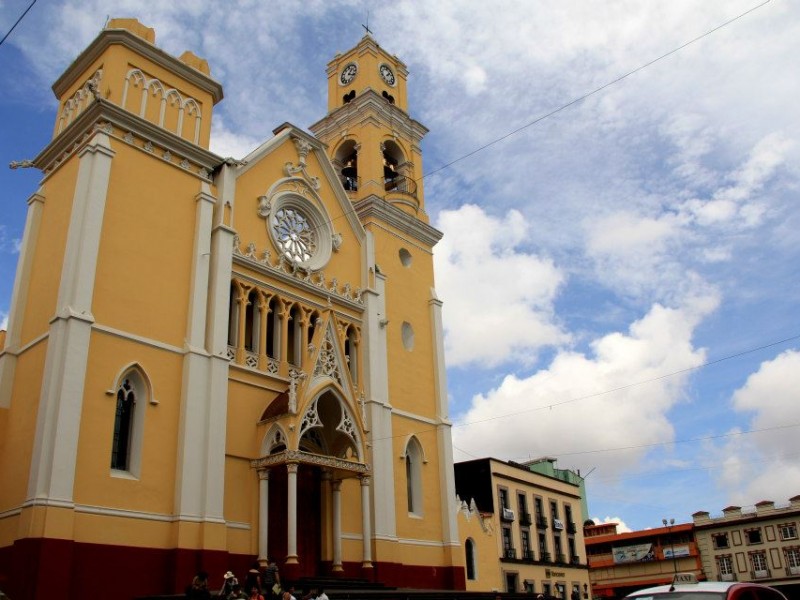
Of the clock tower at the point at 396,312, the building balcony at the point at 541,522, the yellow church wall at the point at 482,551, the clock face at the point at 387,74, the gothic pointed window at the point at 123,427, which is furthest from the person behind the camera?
the building balcony at the point at 541,522

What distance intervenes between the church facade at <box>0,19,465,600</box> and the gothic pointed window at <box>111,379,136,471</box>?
0.05m

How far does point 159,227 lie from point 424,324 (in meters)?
12.1

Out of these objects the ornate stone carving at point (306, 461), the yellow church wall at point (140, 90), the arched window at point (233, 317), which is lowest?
the ornate stone carving at point (306, 461)

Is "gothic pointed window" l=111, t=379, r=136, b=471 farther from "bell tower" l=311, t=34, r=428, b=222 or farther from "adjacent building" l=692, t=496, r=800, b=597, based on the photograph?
"adjacent building" l=692, t=496, r=800, b=597

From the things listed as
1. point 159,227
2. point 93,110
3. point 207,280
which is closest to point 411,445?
point 207,280

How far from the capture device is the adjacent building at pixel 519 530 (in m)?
32.8

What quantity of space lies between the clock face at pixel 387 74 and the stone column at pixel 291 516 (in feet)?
61.9

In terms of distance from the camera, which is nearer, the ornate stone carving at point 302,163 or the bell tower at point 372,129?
the ornate stone carving at point 302,163

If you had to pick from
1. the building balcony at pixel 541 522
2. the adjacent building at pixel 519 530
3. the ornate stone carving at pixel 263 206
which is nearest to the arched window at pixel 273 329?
the ornate stone carving at pixel 263 206

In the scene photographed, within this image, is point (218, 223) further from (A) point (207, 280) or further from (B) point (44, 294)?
(B) point (44, 294)

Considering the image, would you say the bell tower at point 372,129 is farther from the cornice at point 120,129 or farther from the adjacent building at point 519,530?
the adjacent building at point 519,530

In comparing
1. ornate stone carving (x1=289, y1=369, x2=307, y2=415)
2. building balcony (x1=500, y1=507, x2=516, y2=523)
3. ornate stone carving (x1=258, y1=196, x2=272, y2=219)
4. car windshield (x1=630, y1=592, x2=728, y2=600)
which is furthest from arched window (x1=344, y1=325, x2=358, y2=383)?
car windshield (x1=630, y1=592, x2=728, y2=600)

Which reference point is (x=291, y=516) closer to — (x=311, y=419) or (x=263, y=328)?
(x=311, y=419)

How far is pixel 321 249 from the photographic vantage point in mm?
26375
